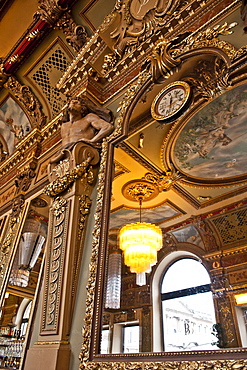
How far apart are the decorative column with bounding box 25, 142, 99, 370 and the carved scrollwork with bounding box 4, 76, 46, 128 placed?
1984mm

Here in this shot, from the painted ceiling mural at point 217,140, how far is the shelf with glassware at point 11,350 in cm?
252

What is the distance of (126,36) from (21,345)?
12.7 feet

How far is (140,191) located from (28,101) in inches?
148

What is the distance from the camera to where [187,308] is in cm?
199

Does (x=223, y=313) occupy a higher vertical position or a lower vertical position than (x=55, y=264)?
lower

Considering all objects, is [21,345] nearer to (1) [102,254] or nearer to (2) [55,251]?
(2) [55,251]

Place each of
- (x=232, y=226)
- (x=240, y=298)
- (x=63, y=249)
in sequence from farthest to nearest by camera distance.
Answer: (x=63, y=249), (x=232, y=226), (x=240, y=298)

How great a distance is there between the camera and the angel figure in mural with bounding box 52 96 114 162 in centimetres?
354

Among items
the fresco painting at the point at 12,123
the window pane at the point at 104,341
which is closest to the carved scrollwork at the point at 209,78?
the window pane at the point at 104,341

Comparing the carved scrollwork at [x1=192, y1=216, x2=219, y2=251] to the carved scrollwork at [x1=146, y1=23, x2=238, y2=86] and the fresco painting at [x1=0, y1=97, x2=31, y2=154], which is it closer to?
the carved scrollwork at [x1=146, y1=23, x2=238, y2=86]

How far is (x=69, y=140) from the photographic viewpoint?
368 cm

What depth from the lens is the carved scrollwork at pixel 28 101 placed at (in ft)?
17.9

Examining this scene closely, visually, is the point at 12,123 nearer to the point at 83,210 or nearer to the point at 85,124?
the point at 85,124

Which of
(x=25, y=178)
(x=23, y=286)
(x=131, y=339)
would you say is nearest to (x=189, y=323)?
(x=131, y=339)
